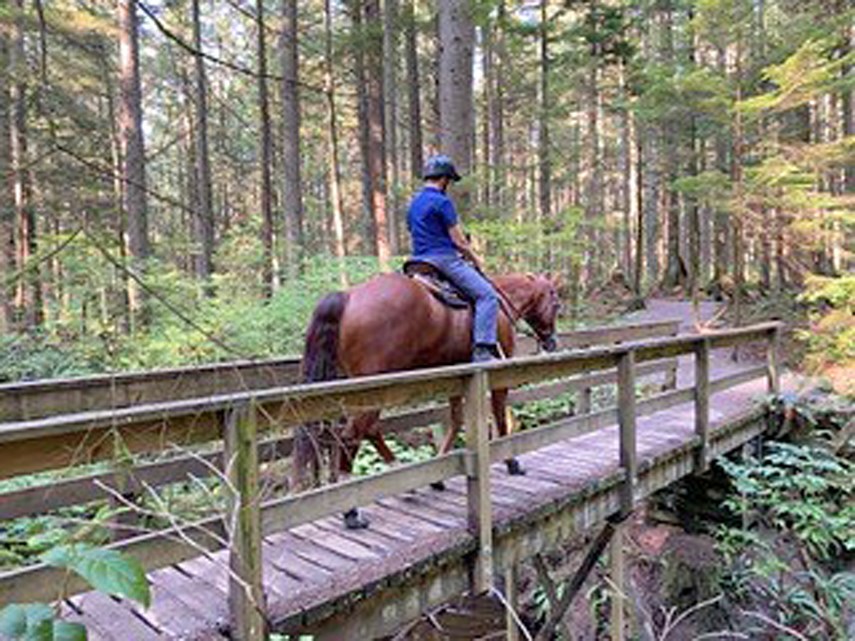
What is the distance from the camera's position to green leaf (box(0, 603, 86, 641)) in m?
1.48

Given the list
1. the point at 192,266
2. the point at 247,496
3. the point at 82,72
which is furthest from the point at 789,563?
the point at 192,266

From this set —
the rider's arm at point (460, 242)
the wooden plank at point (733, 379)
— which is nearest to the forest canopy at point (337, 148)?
the rider's arm at point (460, 242)

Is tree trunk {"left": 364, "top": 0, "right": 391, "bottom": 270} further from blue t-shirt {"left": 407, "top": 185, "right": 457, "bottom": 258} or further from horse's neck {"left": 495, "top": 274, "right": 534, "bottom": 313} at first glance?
blue t-shirt {"left": 407, "top": 185, "right": 457, "bottom": 258}

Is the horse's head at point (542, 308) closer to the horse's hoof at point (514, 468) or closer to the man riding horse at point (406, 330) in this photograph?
the man riding horse at point (406, 330)

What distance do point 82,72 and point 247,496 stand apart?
17696mm

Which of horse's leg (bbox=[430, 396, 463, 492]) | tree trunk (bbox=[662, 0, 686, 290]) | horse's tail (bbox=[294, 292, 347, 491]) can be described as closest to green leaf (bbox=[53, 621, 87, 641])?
horse's tail (bbox=[294, 292, 347, 491])

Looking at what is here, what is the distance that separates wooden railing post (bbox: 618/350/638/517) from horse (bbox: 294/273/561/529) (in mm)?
840

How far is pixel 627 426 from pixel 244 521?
11.1 ft

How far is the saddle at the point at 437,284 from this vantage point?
485 cm

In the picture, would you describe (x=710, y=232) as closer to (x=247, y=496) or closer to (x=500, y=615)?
(x=500, y=615)

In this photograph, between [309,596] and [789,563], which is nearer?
[309,596]

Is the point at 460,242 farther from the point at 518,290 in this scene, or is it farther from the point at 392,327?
the point at 518,290

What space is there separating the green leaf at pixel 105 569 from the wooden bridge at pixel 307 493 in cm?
33

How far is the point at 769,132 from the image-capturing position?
1345 centimetres
